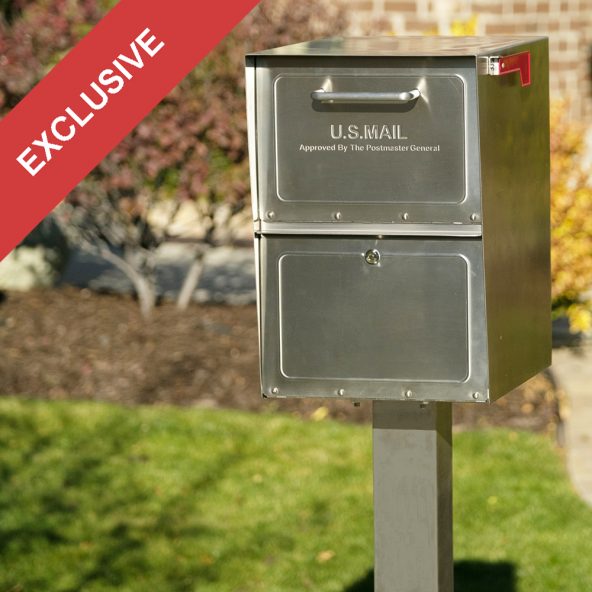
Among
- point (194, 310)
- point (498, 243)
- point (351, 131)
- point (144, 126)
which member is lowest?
point (194, 310)

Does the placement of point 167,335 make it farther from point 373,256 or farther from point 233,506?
point 373,256

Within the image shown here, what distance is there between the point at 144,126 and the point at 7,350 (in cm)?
158

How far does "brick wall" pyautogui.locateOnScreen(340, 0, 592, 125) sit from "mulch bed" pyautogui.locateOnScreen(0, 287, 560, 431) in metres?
4.88

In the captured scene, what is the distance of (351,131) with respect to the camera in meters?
3.20

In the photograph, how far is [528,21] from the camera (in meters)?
14.2

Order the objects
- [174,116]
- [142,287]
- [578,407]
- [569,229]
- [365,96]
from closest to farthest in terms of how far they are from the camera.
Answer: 1. [365,96]
2. [578,407]
3. [569,229]
4. [174,116]
5. [142,287]

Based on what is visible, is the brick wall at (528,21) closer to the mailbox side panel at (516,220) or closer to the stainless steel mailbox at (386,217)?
the mailbox side panel at (516,220)

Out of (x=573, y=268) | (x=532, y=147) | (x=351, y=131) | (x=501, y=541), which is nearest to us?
(x=351, y=131)

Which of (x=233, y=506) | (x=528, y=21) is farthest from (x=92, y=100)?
(x=528, y=21)

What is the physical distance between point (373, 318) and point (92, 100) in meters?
2.38

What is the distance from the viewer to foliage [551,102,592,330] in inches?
301

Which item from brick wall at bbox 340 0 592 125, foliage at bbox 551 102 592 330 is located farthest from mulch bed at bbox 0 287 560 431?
brick wall at bbox 340 0 592 125

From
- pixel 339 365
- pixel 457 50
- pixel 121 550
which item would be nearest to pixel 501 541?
pixel 121 550

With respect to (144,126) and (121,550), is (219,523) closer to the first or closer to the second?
(121,550)
